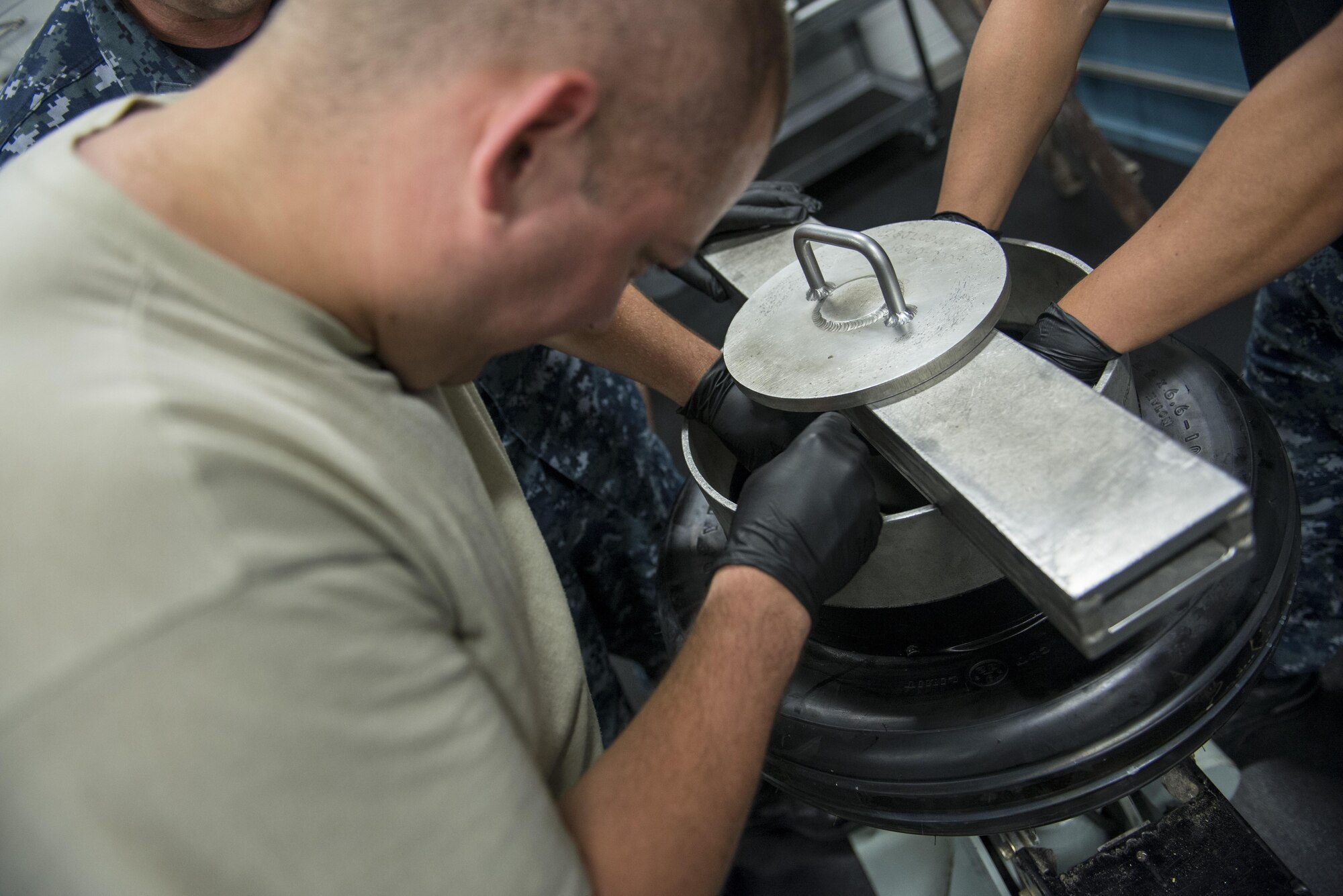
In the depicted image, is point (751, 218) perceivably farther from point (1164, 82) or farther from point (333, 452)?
point (1164, 82)

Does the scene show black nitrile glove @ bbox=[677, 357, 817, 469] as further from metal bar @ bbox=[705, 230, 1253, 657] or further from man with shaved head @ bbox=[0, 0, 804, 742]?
metal bar @ bbox=[705, 230, 1253, 657]

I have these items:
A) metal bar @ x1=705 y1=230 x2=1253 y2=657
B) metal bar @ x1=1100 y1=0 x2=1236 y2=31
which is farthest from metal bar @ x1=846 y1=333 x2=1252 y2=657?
metal bar @ x1=1100 y1=0 x2=1236 y2=31

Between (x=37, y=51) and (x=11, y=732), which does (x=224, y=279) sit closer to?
(x=11, y=732)

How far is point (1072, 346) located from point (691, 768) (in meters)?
0.52

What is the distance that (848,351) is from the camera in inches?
31.5

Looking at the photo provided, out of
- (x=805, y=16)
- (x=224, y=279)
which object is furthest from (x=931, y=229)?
(x=805, y=16)

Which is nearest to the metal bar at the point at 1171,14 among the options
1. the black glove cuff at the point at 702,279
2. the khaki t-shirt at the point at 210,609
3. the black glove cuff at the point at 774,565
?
the black glove cuff at the point at 702,279

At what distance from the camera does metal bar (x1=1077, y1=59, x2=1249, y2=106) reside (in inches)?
93.9

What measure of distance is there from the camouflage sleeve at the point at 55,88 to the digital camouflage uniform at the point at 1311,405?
156cm

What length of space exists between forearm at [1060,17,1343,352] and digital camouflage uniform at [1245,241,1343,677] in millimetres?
413

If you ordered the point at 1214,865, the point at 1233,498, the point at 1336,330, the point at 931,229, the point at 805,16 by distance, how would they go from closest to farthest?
the point at 1233,498 < the point at 1214,865 < the point at 931,229 < the point at 1336,330 < the point at 805,16

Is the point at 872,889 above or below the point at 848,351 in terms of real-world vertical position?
below

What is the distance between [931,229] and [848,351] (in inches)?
8.2

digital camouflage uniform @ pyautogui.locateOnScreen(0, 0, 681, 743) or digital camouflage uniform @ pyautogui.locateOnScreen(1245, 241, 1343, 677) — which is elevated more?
digital camouflage uniform @ pyautogui.locateOnScreen(0, 0, 681, 743)
